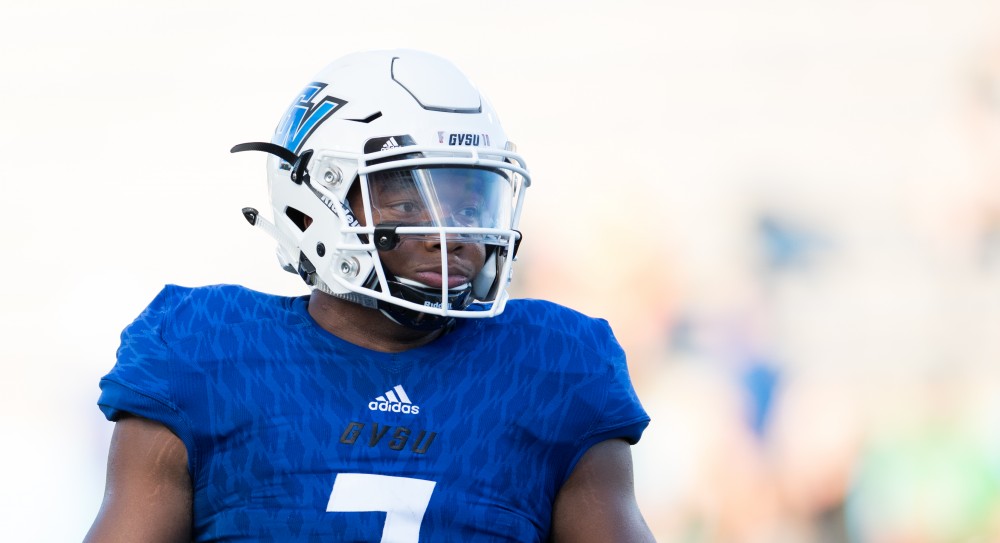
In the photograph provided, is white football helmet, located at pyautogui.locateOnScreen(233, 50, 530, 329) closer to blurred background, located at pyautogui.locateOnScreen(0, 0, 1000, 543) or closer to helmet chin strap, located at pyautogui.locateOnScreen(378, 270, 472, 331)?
helmet chin strap, located at pyautogui.locateOnScreen(378, 270, 472, 331)

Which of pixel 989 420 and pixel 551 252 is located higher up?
pixel 551 252

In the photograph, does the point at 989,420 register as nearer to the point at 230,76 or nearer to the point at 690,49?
the point at 690,49

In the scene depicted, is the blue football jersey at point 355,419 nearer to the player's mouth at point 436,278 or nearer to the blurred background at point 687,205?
the player's mouth at point 436,278

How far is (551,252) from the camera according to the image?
124 inches

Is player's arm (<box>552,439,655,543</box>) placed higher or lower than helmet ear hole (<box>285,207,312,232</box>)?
lower

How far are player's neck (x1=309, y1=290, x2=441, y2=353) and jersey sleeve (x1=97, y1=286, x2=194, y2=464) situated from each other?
0.23m

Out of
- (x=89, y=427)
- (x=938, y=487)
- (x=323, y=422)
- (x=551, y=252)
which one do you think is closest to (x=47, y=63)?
(x=89, y=427)

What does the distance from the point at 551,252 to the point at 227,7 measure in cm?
91

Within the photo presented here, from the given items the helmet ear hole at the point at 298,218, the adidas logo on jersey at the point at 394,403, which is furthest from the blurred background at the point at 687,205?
the adidas logo on jersey at the point at 394,403

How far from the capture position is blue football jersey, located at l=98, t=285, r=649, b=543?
1700mm

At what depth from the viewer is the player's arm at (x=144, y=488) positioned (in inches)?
65.8

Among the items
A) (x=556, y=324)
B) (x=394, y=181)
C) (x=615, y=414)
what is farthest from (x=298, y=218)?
(x=615, y=414)

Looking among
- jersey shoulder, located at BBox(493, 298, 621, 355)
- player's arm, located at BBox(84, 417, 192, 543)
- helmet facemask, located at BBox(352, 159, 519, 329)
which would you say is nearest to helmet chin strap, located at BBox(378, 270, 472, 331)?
helmet facemask, located at BBox(352, 159, 519, 329)

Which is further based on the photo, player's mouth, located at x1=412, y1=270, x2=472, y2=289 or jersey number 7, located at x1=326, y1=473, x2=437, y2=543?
player's mouth, located at x1=412, y1=270, x2=472, y2=289
